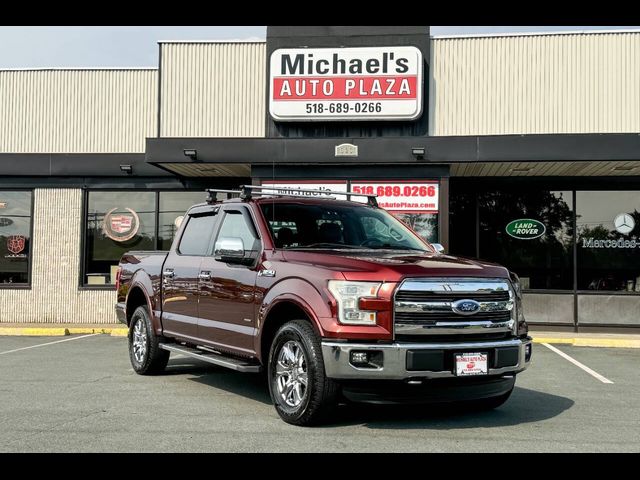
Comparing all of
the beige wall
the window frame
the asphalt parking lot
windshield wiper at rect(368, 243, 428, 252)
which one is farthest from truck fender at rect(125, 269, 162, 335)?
the window frame

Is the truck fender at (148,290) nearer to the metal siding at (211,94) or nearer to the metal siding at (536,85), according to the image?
the metal siding at (211,94)

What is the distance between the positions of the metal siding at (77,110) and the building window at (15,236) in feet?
3.71

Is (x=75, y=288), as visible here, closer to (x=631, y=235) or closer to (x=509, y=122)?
(x=509, y=122)

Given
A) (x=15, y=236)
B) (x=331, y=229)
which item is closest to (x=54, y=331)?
(x=15, y=236)

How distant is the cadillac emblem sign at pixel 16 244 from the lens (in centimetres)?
1659

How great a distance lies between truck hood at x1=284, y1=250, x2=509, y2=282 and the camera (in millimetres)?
5684

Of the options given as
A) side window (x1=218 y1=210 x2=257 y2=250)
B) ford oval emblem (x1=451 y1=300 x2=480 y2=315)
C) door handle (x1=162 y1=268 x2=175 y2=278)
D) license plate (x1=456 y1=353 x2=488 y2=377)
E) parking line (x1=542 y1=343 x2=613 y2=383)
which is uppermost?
side window (x1=218 y1=210 x2=257 y2=250)

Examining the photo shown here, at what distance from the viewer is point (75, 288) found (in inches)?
640

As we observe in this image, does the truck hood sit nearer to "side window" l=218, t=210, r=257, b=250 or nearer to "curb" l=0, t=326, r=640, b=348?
"side window" l=218, t=210, r=257, b=250

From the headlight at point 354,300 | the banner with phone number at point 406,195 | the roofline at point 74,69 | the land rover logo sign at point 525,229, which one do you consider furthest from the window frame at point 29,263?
the headlight at point 354,300

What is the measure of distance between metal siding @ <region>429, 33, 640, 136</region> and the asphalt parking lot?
5985mm

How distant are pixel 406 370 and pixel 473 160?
891 cm

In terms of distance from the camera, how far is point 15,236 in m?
16.6

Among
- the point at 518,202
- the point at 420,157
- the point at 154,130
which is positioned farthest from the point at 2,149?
the point at 518,202
